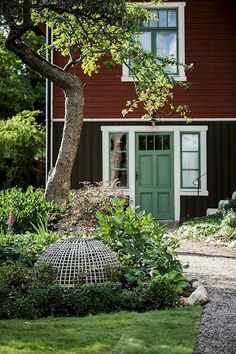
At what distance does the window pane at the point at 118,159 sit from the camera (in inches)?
657

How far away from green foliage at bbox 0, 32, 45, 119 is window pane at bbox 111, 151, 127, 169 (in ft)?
27.7

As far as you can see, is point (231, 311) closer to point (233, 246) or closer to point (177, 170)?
point (233, 246)

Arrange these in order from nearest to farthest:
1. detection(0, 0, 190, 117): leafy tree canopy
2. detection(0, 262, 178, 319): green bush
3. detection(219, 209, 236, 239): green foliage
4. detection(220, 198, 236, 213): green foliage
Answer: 1. detection(0, 262, 178, 319): green bush
2. detection(0, 0, 190, 117): leafy tree canopy
3. detection(219, 209, 236, 239): green foliage
4. detection(220, 198, 236, 213): green foliage

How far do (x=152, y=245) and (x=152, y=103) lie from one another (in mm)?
6021

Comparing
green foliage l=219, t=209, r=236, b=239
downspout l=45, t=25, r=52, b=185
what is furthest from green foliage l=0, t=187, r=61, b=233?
downspout l=45, t=25, r=52, b=185

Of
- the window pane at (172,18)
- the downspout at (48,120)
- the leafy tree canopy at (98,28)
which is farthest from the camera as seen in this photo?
the window pane at (172,18)

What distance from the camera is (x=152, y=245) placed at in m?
7.52

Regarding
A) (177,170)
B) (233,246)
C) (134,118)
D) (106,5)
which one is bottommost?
(233,246)

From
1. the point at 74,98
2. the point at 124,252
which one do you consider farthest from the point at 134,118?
the point at 124,252

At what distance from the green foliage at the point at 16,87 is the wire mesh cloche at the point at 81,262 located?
57.5 ft

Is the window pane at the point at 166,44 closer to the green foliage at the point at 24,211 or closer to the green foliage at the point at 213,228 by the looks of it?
the green foliage at the point at 213,228

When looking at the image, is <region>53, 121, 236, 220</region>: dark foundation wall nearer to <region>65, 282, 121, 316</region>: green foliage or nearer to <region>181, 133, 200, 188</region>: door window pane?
<region>181, 133, 200, 188</region>: door window pane

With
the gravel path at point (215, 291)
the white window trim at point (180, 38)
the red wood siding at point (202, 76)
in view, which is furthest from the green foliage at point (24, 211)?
the white window trim at point (180, 38)

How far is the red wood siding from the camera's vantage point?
16.6 meters
